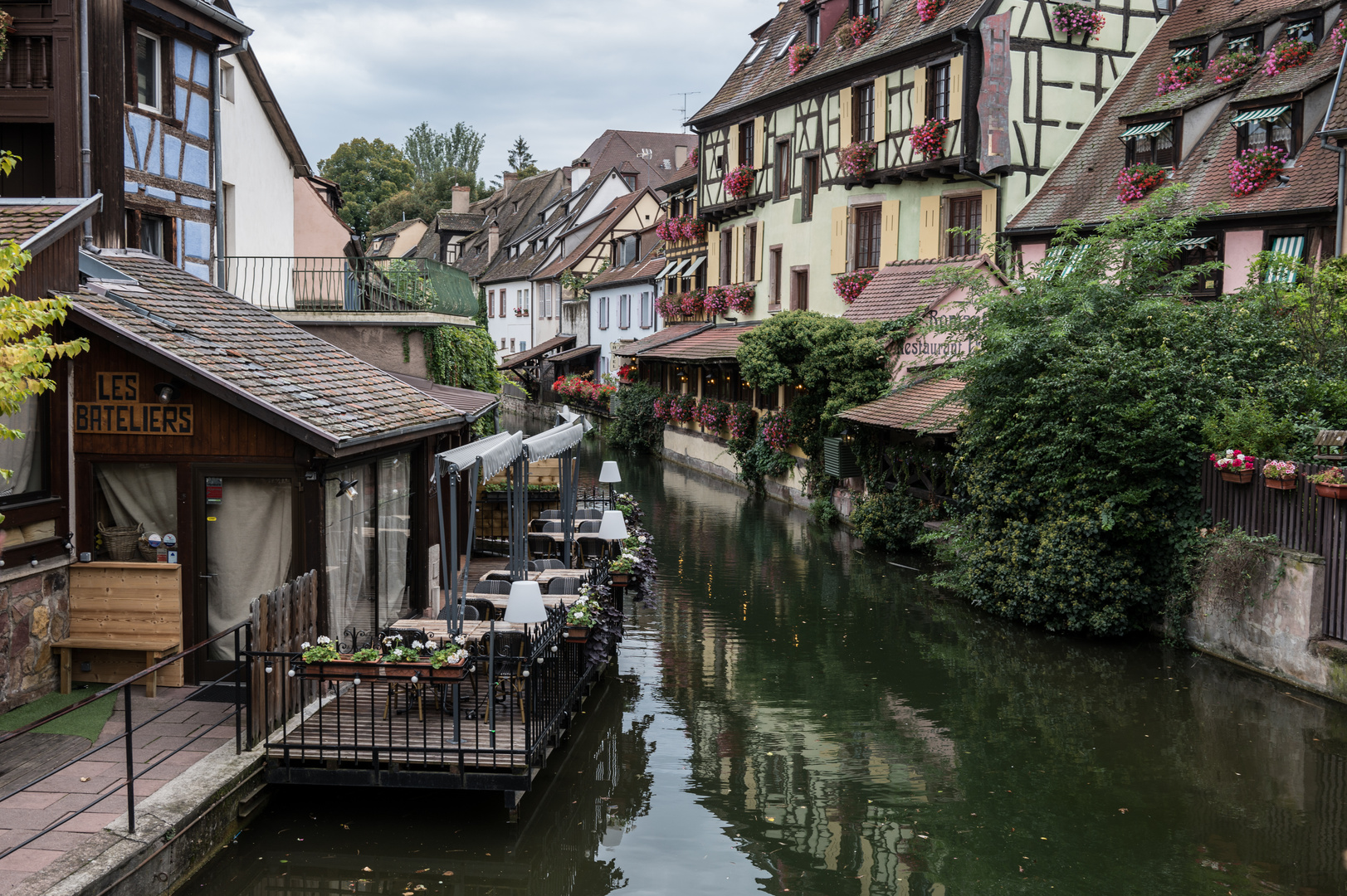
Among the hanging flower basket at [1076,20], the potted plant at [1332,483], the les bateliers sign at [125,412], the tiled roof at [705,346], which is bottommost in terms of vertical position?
the potted plant at [1332,483]

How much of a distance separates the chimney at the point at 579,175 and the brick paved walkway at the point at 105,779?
50.8m

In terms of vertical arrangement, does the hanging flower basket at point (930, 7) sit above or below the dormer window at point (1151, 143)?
above

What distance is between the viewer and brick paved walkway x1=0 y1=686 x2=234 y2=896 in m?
6.37

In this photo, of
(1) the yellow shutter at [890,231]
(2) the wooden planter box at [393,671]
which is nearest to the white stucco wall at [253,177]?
(2) the wooden planter box at [393,671]

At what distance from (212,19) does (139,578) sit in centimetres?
885

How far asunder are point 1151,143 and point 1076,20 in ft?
14.2

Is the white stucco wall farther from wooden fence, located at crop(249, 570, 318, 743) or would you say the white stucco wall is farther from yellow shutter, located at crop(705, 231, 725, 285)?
yellow shutter, located at crop(705, 231, 725, 285)

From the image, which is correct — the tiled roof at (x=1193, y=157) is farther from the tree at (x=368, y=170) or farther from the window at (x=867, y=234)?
the tree at (x=368, y=170)

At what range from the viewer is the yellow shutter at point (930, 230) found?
80.8 ft

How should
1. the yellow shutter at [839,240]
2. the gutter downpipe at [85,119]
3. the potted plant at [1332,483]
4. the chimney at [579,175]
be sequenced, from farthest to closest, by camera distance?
the chimney at [579,175] < the yellow shutter at [839,240] < the gutter downpipe at [85,119] < the potted plant at [1332,483]

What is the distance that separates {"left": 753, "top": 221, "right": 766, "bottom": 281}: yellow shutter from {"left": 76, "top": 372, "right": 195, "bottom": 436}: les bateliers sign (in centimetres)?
2438

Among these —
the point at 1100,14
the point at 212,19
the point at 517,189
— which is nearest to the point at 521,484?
the point at 212,19

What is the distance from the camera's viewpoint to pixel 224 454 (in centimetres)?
945

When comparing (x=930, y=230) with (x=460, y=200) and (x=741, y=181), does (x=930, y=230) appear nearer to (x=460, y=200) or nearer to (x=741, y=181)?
(x=741, y=181)
